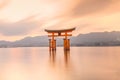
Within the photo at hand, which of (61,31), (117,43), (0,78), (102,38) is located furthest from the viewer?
(102,38)

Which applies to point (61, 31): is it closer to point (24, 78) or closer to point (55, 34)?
point (55, 34)

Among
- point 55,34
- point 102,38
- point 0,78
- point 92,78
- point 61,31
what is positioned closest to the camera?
point 92,78

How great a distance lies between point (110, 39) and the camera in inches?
1812

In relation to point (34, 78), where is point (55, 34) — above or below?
above

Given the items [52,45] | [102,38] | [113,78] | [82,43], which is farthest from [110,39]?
[113,78]

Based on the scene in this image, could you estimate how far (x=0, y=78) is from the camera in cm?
466

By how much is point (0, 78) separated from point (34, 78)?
25.6 inches

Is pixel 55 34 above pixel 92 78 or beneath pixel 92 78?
above

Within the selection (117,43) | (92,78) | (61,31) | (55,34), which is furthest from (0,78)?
(117,43)

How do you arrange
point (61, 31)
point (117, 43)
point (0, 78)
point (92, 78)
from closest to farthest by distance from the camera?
point (92, 78)
point (0, 78)
point (61, 31)
point (117, 43)

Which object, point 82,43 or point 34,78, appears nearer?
point 34,78

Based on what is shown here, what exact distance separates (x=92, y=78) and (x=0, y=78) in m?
1.70

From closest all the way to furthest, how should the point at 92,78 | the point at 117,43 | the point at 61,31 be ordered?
1. the point at 92,78
2. the point at 61,31
3. the point at 117,43

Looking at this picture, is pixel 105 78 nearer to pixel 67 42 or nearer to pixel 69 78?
pixel 69 78
